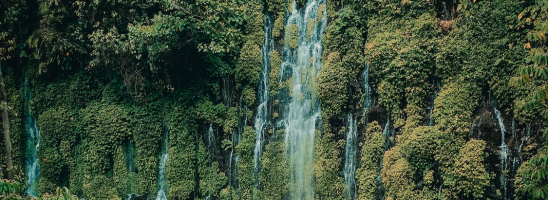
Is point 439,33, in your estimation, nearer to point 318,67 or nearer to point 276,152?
point 318,67

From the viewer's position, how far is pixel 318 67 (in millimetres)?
13109

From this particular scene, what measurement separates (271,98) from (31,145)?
8325 millimetres

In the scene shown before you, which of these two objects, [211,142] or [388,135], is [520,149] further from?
[211,142]

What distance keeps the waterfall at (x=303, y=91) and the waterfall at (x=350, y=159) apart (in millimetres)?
913

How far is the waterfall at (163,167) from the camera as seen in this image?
48.1 ft

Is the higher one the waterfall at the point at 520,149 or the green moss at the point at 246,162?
A: the waterfall at the point at 520,149

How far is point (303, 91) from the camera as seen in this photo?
13.3 meters

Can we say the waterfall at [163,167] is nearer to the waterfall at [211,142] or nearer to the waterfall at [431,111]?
the waterfall at [211,142]

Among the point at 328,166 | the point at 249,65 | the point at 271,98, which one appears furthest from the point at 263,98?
the point at 328,166

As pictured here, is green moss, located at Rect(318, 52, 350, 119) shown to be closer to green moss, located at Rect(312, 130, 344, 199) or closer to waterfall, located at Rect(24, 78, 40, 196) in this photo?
green moss, located at Rect(312, 130, 344, 199)

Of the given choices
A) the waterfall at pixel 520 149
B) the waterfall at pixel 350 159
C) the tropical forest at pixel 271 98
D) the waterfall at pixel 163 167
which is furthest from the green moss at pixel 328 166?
the waterfall at pixel 163 167

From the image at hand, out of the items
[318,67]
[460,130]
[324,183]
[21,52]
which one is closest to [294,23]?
[318,67]

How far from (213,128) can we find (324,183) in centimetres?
373

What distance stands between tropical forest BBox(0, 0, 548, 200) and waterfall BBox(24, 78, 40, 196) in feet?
0.15
